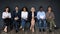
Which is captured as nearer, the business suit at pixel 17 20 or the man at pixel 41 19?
the business suit at pixel 17 20

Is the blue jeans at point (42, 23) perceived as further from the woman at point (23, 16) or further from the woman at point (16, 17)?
the woman at point (16, 17)

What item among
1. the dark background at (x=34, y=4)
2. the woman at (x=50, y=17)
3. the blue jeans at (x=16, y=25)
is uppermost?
the dark background at (x=34, y=4)

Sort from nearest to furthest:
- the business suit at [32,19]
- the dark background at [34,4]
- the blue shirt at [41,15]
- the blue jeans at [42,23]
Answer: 1. the business suit at [32,19]
2. the blue jeans at [42,23]
3. the blue shirt at [41,15]
4. the dark background at [34,4]

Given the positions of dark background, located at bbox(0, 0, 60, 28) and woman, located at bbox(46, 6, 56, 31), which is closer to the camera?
woman, located at bbox(46, 6, 56, 31)

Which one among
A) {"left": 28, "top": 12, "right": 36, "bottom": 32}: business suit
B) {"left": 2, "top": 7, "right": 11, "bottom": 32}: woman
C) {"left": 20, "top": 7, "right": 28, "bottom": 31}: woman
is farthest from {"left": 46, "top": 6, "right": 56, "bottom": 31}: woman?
{"left": 2, "top": 7, "right": 11, "bottom": 32}: woman

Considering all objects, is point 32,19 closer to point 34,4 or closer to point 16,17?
point 16,17

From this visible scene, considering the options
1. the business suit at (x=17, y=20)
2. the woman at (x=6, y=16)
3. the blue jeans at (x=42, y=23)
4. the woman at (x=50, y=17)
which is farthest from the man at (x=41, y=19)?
the woman at (x=6, y=16)

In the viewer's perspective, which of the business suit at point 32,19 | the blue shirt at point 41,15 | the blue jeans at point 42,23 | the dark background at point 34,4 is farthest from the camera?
the dark background at point 34,4

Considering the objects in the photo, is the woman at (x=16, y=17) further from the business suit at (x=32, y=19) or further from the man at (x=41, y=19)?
the man at (x=41, y=19)

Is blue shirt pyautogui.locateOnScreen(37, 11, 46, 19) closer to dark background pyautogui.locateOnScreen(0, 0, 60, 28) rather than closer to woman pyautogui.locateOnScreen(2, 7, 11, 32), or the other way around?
dark background pyautogui.locateOnScreen(0, 0, 60, 28)

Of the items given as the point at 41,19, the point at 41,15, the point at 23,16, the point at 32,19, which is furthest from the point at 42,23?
the point at 23,16

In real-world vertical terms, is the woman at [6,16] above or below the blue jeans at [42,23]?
above

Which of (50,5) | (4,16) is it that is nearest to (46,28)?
(50,5)

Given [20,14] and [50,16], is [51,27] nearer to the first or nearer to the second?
[50,16]
